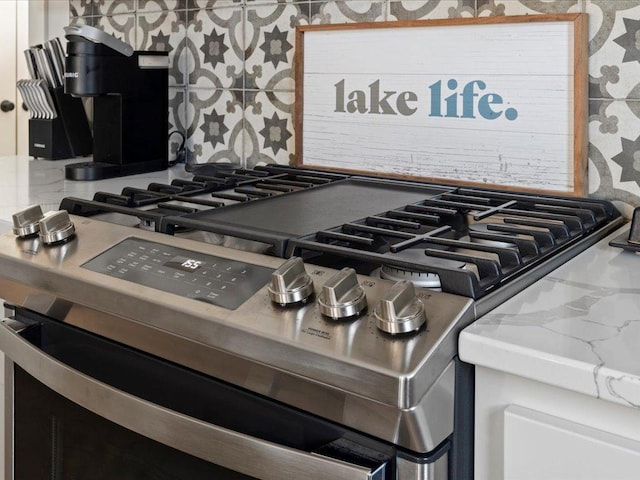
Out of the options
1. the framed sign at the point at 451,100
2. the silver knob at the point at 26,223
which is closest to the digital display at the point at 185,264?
the silver knob at the point at 26,223

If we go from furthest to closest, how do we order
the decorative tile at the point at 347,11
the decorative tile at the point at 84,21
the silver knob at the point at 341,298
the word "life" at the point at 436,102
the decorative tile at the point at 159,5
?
the decorative tile at the point at 84,21, the decorative tile at the point at 159,5, the decorative tile at the point at 347,11, the word "life" at the point at 436,102, the silver knob at the point at 341,298

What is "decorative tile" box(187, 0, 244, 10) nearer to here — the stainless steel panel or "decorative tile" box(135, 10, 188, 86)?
"decorative tile" box(135, 10, 188, 86)

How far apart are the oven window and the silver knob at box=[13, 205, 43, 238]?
0.69ft

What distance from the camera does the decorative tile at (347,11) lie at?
A: 1465 millimetres

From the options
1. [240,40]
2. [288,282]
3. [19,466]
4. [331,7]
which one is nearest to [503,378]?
[288,282]

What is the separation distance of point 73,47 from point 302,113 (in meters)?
0.52

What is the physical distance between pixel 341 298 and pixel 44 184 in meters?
1.05

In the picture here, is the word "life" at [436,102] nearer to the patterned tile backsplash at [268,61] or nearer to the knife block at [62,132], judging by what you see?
the patterned tile backsplash at [268,61]

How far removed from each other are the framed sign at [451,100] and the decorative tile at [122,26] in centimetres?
62

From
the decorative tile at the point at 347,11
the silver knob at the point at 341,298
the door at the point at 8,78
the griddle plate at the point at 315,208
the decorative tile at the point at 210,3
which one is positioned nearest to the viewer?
the silver knob at the point at 341,298

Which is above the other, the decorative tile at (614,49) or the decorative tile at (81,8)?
the decorative tile at (81,8)

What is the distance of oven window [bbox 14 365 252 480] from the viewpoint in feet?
2.94

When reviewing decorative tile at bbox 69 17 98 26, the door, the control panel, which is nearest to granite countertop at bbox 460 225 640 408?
the control panel

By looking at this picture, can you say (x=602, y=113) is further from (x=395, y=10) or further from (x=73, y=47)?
(x=73, y=47)
